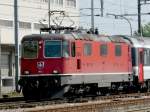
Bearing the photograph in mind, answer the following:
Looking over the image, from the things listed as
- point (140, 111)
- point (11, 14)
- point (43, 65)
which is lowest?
point (140, 111)

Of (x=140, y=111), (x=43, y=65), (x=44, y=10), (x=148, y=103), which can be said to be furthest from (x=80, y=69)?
(x=44, y=10)

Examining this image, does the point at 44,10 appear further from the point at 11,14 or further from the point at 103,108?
the point at 103,108

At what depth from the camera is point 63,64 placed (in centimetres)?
2984

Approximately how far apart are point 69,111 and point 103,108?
6.06ft

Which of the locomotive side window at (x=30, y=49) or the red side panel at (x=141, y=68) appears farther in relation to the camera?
the red side panel at (x=141, y=68)

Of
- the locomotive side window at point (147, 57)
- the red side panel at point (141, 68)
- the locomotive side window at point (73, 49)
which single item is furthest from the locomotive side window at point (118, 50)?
the locomotive side window at point (73, 49)

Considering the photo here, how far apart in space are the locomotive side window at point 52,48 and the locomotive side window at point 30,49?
547mm

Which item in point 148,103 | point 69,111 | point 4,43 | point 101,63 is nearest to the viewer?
point 69,111

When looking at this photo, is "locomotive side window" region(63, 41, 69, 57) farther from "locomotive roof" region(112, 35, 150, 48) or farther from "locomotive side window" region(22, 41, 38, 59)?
"locomotive roof" region(112, 35, 150, 48)

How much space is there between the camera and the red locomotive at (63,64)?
2994 cm

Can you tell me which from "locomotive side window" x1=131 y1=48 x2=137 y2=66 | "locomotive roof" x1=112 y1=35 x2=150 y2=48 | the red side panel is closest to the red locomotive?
"locomotive side window" x1=131 y1=48 x2=137 y2=66

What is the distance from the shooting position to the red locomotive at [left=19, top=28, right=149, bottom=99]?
29938 mm

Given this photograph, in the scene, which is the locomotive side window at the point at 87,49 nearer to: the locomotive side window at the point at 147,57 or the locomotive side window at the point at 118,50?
the locomotive side window at the point at 118,50

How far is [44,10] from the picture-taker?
71.4 metres
